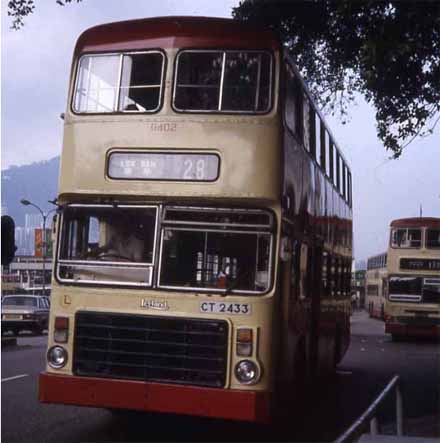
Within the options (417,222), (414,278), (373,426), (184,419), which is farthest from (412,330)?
(373,426)

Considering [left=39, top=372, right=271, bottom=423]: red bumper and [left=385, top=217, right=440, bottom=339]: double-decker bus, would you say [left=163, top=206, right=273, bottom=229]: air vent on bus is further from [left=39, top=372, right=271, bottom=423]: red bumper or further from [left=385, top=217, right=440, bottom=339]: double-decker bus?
[left=385, top=217, right=440, bottom=339]: double-decker bus

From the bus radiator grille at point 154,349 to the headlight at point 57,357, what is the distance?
0.12 metres

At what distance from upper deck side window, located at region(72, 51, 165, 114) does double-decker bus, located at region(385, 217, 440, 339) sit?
74.4 ft

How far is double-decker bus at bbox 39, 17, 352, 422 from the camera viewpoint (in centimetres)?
863

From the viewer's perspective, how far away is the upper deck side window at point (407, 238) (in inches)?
1227

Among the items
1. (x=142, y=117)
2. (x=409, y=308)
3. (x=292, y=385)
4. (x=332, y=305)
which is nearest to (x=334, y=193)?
(x=332, y=305)

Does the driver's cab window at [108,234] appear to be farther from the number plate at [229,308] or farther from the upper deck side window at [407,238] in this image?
the upper deck side window at [407,238]

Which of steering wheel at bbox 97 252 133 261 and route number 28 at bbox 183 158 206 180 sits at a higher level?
route number 28 at bbox 183 158 206 180

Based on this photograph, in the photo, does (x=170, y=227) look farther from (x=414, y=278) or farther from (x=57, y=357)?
(x=414, y=278)

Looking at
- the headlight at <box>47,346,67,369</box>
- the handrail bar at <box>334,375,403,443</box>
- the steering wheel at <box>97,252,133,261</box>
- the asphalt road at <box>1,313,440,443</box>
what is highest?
the steering wheel at <box>97,252,133,261</box>

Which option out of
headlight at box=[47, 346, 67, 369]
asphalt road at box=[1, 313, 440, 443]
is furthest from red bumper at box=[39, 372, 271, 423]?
asphalt road at box=[1, 313, 440, 443]

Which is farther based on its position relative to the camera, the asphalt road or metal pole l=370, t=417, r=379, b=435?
the asphalt road

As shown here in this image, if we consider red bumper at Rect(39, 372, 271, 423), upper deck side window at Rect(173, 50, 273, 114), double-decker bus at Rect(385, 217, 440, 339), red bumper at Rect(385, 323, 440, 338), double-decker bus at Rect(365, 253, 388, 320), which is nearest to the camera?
red bumper at Rect(39, 372, 271, 423)

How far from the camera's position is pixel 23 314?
32.3 m
